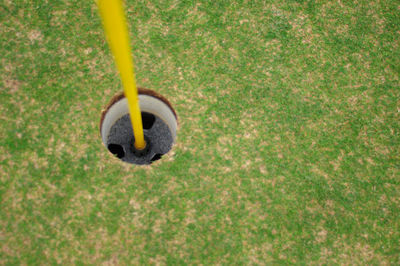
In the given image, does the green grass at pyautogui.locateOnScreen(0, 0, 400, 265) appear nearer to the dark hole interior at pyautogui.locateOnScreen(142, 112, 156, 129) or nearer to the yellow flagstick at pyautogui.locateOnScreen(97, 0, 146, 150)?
the dark hole interior at pyautogui.locateOnScreen(142, 112, 156, 129)

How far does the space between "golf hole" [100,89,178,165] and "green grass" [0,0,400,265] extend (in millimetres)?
228

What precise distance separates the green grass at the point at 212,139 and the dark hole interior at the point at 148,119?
63 cm

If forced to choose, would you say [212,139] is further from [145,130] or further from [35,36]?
[35,36]

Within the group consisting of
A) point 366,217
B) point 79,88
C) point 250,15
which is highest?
point 250,15

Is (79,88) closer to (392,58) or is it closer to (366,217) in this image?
(366,217)

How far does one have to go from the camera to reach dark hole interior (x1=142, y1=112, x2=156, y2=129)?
4529mm

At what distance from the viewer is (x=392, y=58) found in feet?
14.8

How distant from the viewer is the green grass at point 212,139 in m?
3.54

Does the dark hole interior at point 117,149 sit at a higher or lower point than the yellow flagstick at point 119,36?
higher

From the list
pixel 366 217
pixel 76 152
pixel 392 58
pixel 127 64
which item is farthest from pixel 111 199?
pixel 392 58

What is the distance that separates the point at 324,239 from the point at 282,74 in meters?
1.88

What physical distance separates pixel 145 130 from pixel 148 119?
146mm

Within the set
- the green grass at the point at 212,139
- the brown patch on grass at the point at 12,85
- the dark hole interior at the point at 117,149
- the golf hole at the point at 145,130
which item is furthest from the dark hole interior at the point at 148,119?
the brown patch on grass at the point at 12,85

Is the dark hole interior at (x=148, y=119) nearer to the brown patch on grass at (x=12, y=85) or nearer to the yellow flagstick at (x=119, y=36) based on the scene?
the brown patch on grass at (x=12, y=85)
